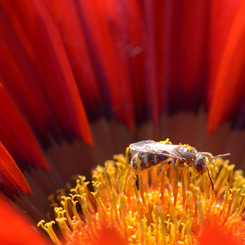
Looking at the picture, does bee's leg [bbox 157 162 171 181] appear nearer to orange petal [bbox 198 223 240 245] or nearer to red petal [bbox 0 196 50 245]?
orange petal [bbox 198 223 240 245]

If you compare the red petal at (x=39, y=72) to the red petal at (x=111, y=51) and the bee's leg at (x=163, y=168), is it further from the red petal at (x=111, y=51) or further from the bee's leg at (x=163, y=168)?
the bee's leg at (x=163, y=168)

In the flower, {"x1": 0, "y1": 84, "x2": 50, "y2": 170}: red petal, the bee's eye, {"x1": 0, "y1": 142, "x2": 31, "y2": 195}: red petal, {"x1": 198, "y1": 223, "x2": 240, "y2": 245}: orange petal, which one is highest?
the flower

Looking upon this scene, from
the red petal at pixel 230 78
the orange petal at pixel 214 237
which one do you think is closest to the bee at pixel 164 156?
the orange petal at pixel 214 237

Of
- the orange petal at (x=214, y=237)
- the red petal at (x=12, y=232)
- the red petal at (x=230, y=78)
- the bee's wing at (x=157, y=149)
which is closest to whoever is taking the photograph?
the red petal at (x=12, y=232)

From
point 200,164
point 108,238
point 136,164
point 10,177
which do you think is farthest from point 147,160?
point 10,177

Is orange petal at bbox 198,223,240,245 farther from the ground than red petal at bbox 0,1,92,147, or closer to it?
closer to it

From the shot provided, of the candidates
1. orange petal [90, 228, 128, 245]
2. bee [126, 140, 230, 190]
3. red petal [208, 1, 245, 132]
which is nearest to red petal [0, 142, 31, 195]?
orange petal [90, 228, 128, 245]

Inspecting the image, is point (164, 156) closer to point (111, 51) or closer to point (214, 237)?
point (214, 237)
